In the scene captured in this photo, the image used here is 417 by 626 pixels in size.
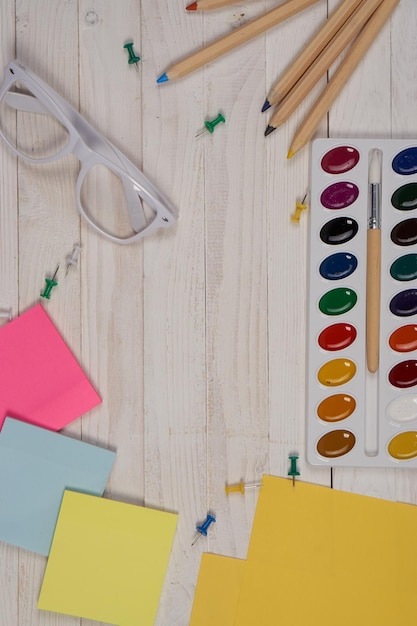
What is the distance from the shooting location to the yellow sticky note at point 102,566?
2.39 ft

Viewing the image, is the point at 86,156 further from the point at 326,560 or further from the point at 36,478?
the point at 326,560

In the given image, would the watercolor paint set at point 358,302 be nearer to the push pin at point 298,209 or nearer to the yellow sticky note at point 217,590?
the push pin at point 298,209

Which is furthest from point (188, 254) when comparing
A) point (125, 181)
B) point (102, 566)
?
point (102, 566)

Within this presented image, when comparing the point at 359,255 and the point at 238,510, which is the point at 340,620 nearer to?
the point at 238,510

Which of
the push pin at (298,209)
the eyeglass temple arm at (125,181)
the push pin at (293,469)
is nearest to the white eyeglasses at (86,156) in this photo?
the eyeglass temple arm at (125,181)

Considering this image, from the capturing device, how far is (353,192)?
0.73m

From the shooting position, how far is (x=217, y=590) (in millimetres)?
736

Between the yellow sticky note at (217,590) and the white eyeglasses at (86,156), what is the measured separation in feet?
1.14

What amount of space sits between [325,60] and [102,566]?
57cm

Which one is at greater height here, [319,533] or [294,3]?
[294,3]

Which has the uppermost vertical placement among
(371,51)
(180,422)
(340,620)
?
(371,51)

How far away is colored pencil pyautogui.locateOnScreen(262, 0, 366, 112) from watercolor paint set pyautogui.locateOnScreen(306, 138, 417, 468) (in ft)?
0.22

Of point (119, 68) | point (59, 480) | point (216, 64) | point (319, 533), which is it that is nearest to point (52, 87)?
point (119, 68)

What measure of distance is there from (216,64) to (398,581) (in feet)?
1.87
